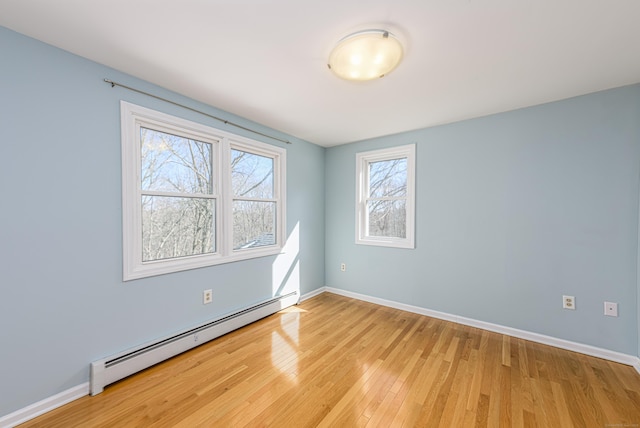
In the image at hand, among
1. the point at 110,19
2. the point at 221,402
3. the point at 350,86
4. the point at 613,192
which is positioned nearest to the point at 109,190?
the point at 110,19

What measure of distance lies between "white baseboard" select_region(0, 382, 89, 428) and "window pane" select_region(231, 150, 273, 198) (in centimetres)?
194

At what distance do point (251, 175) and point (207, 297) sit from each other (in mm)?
1445

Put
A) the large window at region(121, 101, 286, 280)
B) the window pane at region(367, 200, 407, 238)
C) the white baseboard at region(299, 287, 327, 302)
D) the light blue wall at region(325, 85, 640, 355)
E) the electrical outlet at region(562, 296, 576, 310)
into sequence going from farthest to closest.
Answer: the white baseboard at region(299, 287, 327, 302) < the window pane at region(367, 200, 407, 238) < the electrical outlet at region(562, 296, 576, 310) < the light blue wall at region(325, 85, 640, 355) < the large window at region(121, 101, 286, 280)

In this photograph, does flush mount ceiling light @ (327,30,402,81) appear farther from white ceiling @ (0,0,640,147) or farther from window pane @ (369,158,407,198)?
window pane @ (369,158,407,198)

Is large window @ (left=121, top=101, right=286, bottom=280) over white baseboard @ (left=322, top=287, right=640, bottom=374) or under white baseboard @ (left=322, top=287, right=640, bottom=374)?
over

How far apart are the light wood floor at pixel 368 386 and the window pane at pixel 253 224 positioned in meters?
1.03

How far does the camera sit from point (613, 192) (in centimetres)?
209

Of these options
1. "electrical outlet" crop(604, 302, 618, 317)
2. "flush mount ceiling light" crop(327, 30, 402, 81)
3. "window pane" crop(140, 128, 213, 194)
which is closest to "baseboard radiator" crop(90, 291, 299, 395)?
"window pane" crop(140, 128, 213, 194)

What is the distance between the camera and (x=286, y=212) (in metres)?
3.34

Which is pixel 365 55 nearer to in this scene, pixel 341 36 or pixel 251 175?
pixel 341 36

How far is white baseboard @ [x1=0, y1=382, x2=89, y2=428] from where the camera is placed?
1.43m

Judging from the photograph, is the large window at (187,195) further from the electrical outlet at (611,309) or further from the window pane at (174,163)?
the electrical outlet at (611,309)

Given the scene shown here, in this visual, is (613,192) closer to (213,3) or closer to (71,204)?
(213,3)

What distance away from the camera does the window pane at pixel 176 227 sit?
6.88 ft
